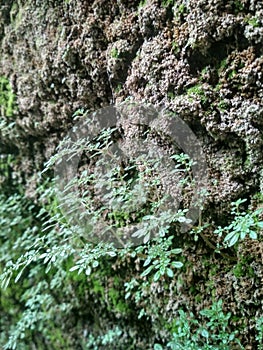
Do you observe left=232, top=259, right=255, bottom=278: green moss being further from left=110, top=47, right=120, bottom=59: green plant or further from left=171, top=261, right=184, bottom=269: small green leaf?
left=110, top=47, right=120, bottom=59: green plant

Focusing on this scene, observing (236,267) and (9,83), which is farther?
(9,83)

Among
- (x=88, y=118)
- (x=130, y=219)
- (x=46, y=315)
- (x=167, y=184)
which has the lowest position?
(x=46, y=315)

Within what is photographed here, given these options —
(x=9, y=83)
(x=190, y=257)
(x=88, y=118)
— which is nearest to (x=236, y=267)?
(x=190, y=257)

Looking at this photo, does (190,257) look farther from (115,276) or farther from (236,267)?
(115,276)

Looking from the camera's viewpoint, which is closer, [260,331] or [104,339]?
[260,331]

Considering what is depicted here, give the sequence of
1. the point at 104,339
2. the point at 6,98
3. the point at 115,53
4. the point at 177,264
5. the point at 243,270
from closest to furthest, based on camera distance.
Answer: the point at 177,264 < the point at 243,270 < the point at 115,53 < the point at 104,339 < the point at 6,98

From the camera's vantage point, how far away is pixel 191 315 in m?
1.39

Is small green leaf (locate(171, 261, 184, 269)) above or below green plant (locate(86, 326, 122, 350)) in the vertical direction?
above

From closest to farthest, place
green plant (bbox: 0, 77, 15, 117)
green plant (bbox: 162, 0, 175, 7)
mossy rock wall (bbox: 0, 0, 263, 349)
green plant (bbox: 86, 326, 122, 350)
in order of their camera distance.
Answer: mossy rock wall (bbox: 0, 0, 263, 349), green plant (bbox: 162, 0, 175, 7), green plant (bbox: 86, 326, 122, 350), green plant (bbox: 0, 77, 15, 117)

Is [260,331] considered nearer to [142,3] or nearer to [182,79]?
[182,79]

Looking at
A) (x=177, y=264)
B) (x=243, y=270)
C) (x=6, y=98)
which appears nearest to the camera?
(x=177, y=264)

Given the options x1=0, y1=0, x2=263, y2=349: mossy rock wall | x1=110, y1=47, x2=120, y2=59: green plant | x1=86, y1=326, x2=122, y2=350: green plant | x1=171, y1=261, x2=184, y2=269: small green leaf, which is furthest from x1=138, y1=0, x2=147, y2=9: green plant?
x1=86, y1=326, x2=122, y2=350: green plant

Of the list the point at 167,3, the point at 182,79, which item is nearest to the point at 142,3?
the point at 167,3

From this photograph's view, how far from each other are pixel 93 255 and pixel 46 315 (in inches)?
34.8
